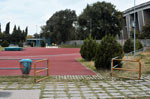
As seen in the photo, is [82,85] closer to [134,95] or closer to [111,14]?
[134,95]

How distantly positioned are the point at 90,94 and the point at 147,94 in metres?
1.86

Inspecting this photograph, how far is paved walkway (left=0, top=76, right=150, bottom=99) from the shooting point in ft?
19.7

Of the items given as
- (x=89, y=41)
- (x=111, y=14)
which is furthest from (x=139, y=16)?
(x=89, y=41)

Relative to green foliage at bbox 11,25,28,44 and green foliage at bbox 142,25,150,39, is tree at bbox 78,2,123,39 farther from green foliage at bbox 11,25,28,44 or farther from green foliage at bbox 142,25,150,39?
green foliage at bbox 11,25,28,44

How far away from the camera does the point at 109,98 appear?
570 cm

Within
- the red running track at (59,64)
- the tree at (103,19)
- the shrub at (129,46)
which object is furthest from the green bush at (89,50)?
the tree at (103,19)

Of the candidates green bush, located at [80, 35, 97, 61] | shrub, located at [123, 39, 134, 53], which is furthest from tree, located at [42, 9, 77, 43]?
green bush, located at [80, 35, 97, 61]

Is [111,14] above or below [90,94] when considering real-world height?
above

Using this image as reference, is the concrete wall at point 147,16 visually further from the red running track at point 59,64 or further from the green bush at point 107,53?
the green bush at point 107,53

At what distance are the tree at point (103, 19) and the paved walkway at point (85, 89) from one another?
46429 mm

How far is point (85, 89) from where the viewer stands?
265 inches

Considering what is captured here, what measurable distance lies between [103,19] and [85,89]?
49.6 meters

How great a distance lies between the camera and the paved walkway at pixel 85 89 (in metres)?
6.00

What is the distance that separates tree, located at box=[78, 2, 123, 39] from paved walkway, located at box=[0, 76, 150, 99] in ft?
152
